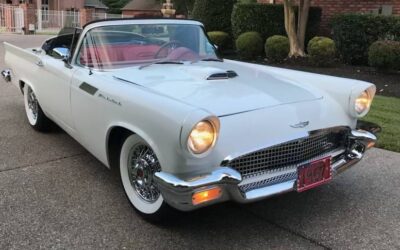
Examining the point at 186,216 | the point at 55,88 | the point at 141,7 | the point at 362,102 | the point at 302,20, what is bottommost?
the point at 186,216

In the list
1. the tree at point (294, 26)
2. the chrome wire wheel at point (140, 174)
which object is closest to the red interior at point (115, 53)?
the chrome wire wheel at point (140, 174)

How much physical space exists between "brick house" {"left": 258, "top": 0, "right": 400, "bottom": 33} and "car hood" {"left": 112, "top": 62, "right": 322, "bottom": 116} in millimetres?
9318

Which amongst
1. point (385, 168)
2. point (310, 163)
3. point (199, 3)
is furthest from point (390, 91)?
point (199, 3)

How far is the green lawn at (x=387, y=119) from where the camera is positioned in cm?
523

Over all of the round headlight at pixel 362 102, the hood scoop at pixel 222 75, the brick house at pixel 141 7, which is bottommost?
the round headlight at pixel 362 102

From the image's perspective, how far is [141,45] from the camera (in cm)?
435

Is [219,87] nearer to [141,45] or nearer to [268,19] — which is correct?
[141,45]

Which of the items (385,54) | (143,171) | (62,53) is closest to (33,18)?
(385,54)

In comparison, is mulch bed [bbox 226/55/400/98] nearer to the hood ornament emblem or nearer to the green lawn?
the green lawn

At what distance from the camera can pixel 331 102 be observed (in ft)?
11.8

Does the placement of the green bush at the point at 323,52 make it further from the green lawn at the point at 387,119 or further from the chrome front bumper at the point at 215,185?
the chrome front bumper at the point at 215,185

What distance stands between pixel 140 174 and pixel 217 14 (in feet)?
42.9

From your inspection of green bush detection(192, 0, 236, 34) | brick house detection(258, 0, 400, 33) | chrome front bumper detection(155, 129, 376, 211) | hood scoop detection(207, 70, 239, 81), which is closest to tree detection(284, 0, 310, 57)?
brick house detection(258, 0, 400, 33)

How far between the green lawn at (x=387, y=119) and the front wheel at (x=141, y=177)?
3079 mm
